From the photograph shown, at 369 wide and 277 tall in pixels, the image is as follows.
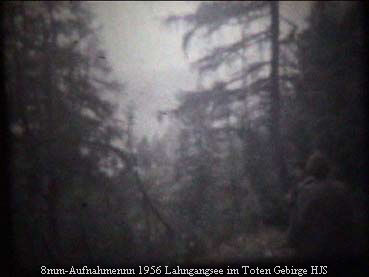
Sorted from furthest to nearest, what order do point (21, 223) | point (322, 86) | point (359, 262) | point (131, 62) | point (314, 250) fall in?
1. point (131, 62)
2. point (322, 86)
3. point (21, 223)
4. point (359, 262)
5. point (314, 250)

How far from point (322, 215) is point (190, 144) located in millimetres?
4979

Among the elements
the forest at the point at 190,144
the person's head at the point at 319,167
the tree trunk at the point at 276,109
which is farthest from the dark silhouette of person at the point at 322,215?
the tree trunk at the point at 276,109

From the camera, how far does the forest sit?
248 inches

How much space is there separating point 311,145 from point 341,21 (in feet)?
10.5

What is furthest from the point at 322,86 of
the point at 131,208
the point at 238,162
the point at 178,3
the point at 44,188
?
the point at 44,188

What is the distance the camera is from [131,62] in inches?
467

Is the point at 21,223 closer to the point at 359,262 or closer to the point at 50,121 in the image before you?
the point at 50,121

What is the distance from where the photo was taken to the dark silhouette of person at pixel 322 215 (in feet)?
13.7

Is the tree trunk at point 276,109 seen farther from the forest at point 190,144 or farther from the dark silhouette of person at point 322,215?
the dark silhouette of person at point 322,215

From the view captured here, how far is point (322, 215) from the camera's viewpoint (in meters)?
4.24

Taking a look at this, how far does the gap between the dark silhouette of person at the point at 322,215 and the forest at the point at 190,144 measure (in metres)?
1.42

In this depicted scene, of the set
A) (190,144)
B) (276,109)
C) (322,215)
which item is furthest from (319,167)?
(190,144)

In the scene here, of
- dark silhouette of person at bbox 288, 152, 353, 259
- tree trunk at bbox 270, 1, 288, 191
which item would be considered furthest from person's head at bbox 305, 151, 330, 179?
tree trunk at bbox 270, 1, 288, 191

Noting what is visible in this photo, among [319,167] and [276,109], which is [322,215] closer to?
[319,167]
